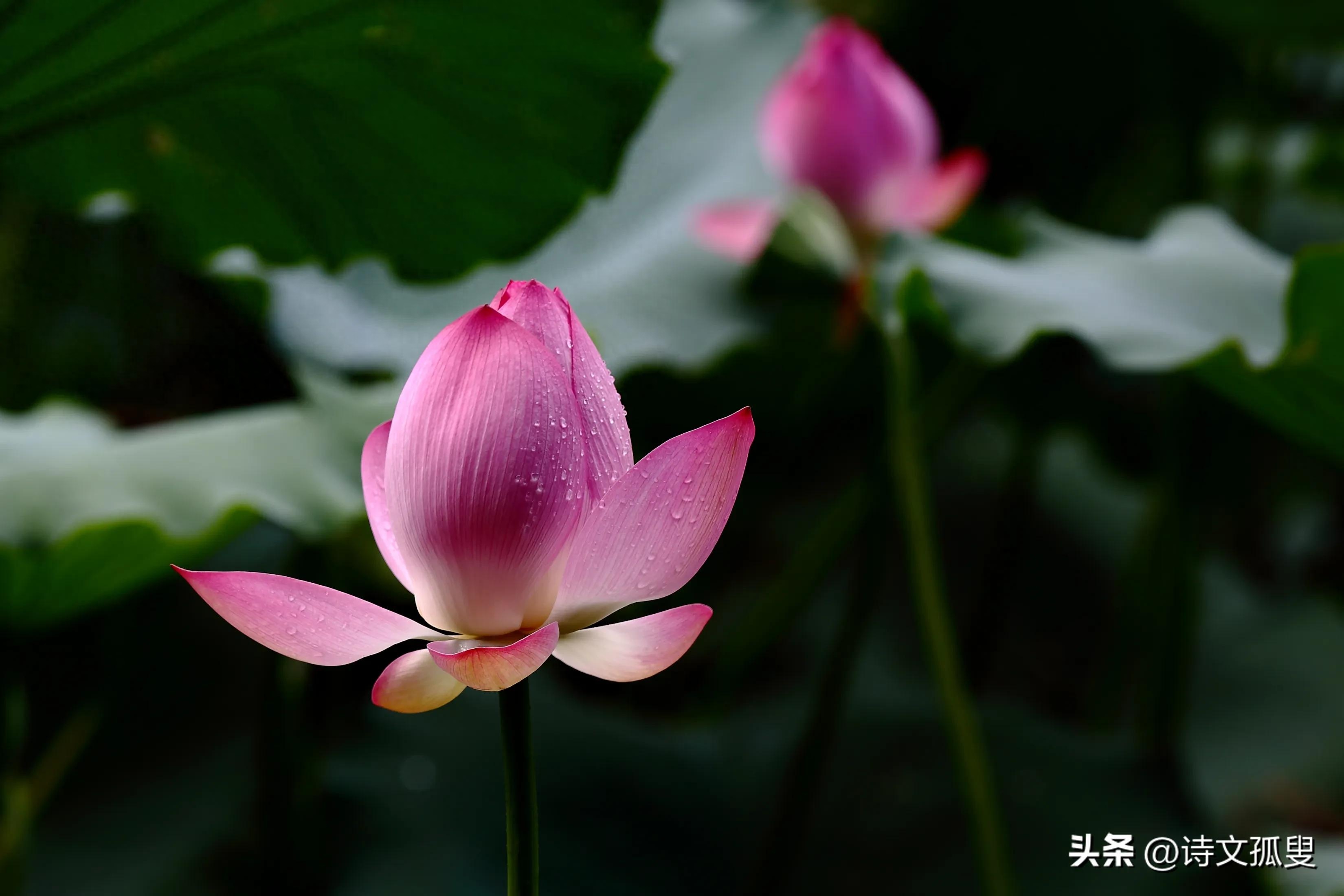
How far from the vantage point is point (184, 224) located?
1.65ft

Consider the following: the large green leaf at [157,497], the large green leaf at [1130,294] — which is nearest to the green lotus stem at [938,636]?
the large green leaf at [1130,294]

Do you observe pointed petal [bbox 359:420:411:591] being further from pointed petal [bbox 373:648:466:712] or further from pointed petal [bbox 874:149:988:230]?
pointed petal [bbox 874:149:988:230]

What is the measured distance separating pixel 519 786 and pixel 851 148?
0.62m

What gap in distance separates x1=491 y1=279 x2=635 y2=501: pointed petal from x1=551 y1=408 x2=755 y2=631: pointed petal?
0.5 inches

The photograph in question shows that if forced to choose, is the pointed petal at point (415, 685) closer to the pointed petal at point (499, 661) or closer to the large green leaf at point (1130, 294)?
the pointed petal at point (499, 661)

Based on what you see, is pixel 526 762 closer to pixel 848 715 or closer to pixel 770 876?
pixel 770 876

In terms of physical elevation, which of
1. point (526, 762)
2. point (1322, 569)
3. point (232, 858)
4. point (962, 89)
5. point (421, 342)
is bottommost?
point (526, 762)

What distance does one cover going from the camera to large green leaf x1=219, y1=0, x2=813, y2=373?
740 millimetres

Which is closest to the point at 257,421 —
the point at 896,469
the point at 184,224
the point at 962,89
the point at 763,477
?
the point at 184,224

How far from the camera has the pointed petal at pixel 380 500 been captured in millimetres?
205

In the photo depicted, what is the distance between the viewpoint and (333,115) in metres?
0.41

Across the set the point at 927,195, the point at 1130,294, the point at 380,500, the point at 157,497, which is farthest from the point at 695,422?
the point at 380,500

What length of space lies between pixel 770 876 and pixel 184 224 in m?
0.59

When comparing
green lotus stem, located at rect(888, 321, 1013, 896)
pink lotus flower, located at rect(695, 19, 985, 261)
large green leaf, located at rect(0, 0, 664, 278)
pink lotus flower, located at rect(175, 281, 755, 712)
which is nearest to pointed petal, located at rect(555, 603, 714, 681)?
pink lotus flower, located at rect(175, 281, 755, 712)
